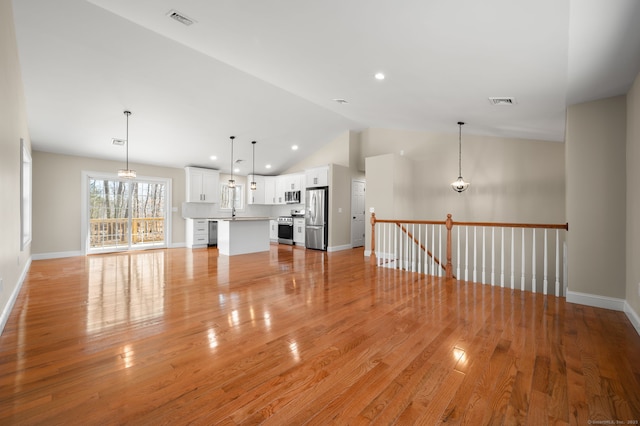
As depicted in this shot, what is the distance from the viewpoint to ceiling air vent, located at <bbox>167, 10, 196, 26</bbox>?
306 cm

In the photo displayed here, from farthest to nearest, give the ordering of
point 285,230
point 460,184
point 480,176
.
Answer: point 285,230
point 480,176
point 460,184

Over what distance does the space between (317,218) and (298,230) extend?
47.8 inches

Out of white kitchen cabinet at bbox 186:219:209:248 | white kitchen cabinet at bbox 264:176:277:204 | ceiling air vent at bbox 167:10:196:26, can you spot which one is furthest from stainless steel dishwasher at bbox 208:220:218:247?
ceiling air vent at bbox 167:10:196:26

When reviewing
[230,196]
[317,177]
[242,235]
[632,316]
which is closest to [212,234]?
[230,196]

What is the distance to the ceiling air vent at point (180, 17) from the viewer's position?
10.0 feet

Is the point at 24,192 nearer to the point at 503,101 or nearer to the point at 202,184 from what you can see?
the point at 202,184

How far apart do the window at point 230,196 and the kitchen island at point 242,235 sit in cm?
249

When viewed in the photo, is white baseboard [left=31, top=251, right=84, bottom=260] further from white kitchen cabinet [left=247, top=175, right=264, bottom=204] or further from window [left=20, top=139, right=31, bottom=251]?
white kitchen cabinet [left=247, top=175, right=264, bottom=204]

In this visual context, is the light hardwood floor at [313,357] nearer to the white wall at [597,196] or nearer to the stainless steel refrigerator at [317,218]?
the white wall at [597,196]

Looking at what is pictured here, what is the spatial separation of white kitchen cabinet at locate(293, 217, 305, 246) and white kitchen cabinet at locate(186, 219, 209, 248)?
2668 millimetres

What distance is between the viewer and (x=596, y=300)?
329cm

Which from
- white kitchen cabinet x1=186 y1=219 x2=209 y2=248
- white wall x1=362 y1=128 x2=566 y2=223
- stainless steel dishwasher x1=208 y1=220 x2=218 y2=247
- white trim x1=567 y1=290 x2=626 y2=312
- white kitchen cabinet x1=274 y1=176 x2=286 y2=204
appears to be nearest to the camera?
white trim x1=567 y1=290 x2=626 y2=312

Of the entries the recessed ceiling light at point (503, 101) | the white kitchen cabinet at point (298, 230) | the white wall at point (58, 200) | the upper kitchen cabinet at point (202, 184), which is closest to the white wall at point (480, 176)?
the white kitchen cabinet at point (298, 230)

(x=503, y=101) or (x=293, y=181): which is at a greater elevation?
(x=503, y=101)
